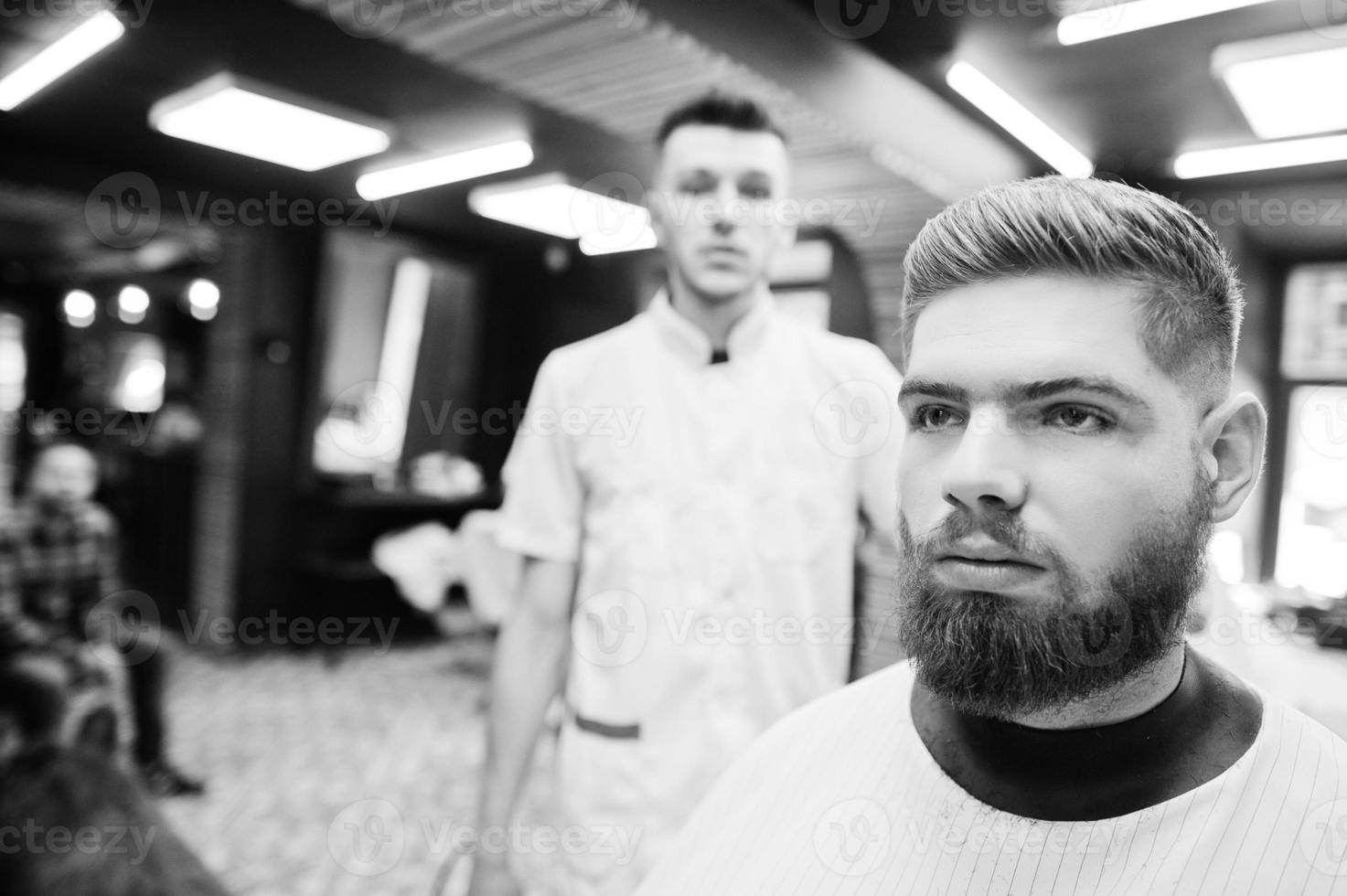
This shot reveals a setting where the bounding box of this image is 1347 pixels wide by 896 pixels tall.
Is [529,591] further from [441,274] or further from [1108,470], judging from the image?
[441,274]

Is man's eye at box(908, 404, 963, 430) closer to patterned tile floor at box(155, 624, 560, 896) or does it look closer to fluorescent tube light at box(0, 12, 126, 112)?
patterned tile floor at box(155, 624, 560, 896)

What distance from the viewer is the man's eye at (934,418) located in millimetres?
823

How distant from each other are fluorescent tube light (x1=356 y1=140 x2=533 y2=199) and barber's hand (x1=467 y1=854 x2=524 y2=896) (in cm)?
300

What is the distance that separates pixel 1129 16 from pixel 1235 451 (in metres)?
2.22

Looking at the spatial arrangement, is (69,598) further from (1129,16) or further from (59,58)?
(1129,16)

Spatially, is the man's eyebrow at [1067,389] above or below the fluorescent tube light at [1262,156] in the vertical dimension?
below

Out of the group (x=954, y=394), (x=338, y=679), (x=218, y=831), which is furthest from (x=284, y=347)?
(x=954, y=394)

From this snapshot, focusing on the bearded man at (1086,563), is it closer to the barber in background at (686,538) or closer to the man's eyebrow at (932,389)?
the man's eyebrow at (932,389)

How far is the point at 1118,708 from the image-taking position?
77 centimetres

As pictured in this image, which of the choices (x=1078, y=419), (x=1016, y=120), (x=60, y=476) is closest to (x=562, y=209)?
(x=1016, y=120)

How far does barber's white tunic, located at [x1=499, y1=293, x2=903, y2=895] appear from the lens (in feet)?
4.82

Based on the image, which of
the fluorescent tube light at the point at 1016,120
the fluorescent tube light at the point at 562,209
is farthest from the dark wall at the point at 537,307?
the fluorescent tube light at the point at 1016,120

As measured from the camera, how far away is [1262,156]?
344 cm

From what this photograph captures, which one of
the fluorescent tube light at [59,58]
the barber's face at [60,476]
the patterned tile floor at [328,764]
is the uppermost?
the fluorescent tube light at [59,58]
